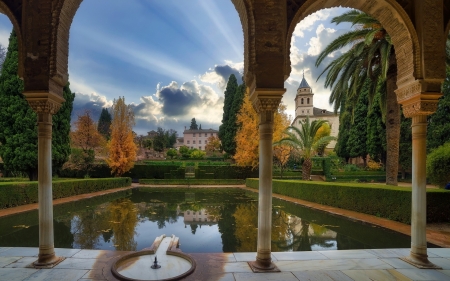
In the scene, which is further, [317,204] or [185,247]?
[317,204]

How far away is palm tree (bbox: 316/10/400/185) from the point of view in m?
10.5

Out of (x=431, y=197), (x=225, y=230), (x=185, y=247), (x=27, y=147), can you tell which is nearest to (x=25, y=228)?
(x=185, y=247)

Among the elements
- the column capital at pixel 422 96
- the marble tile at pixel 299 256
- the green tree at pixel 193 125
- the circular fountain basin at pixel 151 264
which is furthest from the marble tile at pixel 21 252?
the green tree at pixel 193 125

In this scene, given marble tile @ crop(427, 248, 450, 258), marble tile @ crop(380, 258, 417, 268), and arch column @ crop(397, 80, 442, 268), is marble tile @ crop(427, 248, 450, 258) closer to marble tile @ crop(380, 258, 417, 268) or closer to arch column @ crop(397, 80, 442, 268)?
arch column @ crop(397, 80, 442, 268)

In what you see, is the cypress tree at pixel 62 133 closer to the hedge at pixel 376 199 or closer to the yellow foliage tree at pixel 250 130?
the yellow foliage tree at pixel 250 130

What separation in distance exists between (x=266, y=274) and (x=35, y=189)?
12.6 meters

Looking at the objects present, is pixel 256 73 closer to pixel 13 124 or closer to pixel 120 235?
pixel 120 235

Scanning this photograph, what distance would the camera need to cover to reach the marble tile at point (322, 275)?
4.21m

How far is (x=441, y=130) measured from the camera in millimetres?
23609

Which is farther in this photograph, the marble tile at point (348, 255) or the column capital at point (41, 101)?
the marble tile at point (348, 255)

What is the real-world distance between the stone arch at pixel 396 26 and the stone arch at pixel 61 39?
3993mm

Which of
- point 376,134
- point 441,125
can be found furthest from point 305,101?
point 441,125

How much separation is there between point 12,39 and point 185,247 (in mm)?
16998

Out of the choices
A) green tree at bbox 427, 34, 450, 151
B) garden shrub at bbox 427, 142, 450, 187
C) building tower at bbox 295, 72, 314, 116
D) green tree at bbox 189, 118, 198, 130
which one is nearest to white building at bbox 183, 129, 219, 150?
green tree at bbox 189, 118, 198, 130
